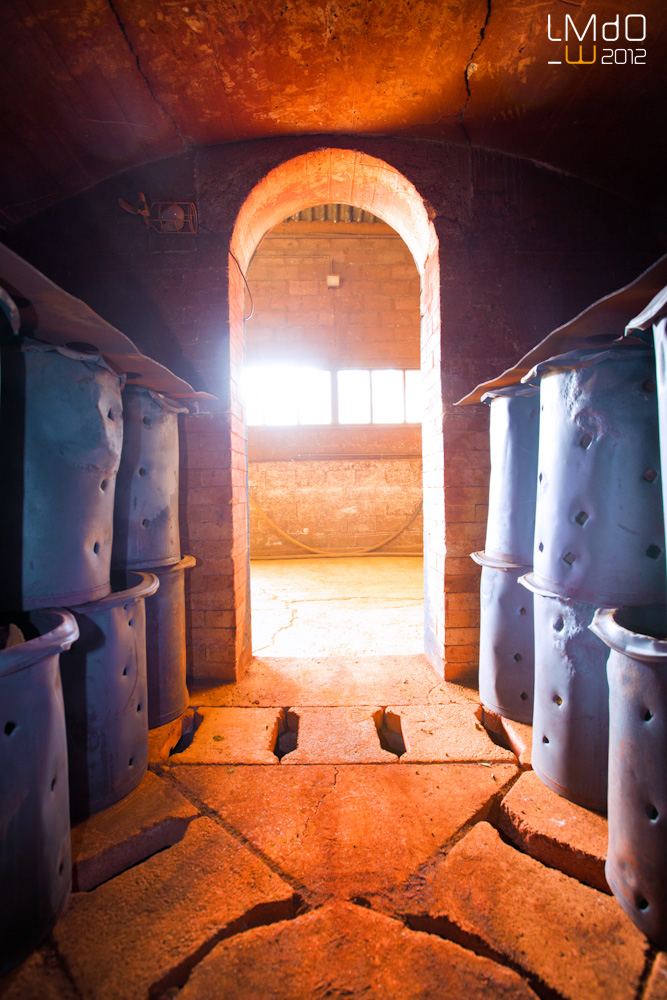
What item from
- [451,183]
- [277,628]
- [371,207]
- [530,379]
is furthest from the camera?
[277,628]

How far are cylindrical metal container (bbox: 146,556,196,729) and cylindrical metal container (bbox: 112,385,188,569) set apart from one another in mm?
131

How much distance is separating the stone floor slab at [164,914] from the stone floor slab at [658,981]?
96 centimetres

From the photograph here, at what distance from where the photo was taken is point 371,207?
10.7 ft

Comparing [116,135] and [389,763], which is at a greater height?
[116,135]

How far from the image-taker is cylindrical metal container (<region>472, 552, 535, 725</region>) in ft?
6.99

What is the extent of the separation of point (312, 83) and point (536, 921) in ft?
12.7

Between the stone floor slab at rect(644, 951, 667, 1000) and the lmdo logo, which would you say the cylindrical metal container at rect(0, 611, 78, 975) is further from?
the lmdo logo

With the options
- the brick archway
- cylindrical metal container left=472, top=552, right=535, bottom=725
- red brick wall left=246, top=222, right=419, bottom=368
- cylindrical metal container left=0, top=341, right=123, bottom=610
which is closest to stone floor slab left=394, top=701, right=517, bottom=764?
cylindrical metal container left=472, top=552, right=535, bottom=725

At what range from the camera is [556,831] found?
4.81ft

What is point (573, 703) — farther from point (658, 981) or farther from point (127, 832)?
point (127, 832)

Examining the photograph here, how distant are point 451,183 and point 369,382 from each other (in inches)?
220

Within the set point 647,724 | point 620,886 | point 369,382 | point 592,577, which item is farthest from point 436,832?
point 369,382

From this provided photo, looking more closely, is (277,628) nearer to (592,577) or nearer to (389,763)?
(389,763)

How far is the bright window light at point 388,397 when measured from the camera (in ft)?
27.3
